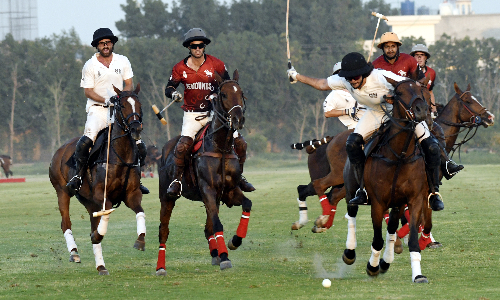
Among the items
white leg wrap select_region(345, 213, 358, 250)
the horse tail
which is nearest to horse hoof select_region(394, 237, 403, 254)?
white leg wrap select_region(345, 213, 358, 250)

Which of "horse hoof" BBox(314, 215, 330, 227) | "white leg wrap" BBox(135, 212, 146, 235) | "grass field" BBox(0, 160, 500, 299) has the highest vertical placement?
"white leg wrap" BBox(135, 212, 146, 235)

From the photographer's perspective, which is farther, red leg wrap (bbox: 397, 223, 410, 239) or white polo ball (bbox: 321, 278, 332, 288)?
red leg wrap (bbox: 397, 223, 410, 239)

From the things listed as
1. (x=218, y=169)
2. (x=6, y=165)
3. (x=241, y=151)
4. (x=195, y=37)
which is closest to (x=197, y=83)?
(x=195, y=37)

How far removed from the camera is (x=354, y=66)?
9.99m

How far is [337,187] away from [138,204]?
427 cm

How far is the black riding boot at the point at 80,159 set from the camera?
11.9m

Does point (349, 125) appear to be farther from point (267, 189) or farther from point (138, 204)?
point (267, 189)

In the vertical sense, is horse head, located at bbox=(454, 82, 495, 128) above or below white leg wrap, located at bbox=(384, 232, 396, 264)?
above

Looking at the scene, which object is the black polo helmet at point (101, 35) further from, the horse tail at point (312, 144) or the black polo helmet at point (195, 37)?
the horse tail at point (312, 144)

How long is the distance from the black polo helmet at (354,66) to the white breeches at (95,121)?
3.86m

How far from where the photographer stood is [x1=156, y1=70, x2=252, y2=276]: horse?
1098 centimetres

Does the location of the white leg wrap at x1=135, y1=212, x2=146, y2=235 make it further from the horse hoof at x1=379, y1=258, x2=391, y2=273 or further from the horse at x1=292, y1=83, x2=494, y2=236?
the horse at x1=292, y1=83, x2=494, y2=236

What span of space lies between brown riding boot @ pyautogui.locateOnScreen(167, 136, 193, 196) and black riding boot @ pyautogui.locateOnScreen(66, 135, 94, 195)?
1.28m

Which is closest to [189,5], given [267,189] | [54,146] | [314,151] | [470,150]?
[54,146]
